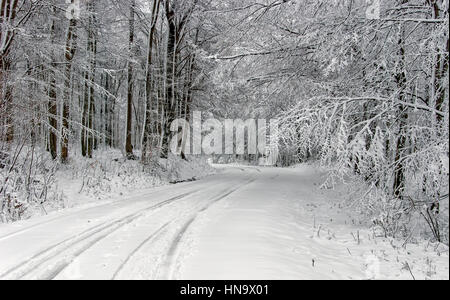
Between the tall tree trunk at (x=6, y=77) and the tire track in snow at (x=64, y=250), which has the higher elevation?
the tall tree trunk at (x=6, y=77)

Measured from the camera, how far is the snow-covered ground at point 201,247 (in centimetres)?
446

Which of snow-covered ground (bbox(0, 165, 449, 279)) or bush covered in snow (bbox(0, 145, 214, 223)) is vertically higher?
bush covered in snow (bbox(0, 145, 214, 223))

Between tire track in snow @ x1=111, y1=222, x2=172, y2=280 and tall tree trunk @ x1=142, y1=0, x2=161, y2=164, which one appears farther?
tall tree trunk @ x1=142, y1=0, x2=161, y2=164

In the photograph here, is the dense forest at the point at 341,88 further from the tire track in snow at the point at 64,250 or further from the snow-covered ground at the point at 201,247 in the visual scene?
the tire track in snow at the point at 64,250

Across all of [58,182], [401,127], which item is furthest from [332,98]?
[58,182]

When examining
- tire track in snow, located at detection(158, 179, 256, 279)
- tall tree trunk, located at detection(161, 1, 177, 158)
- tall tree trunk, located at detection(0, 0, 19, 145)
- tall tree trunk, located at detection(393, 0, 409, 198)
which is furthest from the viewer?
tall tree trunk, located at detection(161, 1, 177, 158)

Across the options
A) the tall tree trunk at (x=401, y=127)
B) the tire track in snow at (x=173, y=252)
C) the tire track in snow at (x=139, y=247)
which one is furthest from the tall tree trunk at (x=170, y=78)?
the tall tree trunk at (x=401, y=127)

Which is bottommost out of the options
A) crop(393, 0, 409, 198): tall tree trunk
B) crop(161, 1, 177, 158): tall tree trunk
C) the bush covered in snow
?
the bush covered in snow

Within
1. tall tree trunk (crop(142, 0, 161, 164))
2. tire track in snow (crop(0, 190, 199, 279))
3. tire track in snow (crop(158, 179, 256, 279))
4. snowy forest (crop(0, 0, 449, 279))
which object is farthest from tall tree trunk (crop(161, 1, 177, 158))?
tire track in snow (crop(0, 190, 199, 279))

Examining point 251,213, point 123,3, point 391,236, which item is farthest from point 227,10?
point 123,3

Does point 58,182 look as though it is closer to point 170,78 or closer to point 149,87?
point 149,87

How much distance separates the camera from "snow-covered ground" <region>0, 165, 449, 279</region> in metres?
4.46

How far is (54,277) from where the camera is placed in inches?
165

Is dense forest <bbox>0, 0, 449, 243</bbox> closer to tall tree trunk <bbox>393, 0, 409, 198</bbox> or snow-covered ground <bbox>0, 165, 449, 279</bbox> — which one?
tall tree trunk <bbox>393, 0, 409, 198</bbox>
